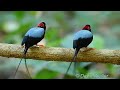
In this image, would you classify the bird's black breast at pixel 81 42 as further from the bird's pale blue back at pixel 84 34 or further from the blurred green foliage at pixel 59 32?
the blurred green foliage at pixel 59 32

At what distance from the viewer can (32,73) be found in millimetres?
1968

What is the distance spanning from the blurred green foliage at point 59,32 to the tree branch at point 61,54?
1.58ft

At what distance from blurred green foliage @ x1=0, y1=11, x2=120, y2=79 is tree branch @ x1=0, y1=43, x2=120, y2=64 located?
1.58 ft

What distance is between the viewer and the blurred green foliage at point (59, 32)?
177 cm

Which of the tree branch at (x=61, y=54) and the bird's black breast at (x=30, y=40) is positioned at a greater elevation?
the bird's black breast at (x=30, y=40)

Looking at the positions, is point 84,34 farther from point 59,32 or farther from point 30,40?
point 59,32

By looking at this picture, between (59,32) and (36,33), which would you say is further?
(59,32)

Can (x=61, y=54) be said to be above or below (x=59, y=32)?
above

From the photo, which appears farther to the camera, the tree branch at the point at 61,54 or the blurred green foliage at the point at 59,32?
the blurred green foliage at the point at 59,32

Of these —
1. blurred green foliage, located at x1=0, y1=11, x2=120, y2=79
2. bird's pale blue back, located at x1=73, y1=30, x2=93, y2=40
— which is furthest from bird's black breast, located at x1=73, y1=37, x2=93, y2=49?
blurred green foliage, located at x1=0, y1=11, x2=120, y2=79

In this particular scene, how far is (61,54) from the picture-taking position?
3.84ft

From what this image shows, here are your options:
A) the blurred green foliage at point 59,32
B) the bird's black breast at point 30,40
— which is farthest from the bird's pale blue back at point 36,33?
the blurred green foliage at point 59,32

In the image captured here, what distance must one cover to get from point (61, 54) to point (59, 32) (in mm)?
1233

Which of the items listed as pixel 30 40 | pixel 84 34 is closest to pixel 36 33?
pixel 30 40
